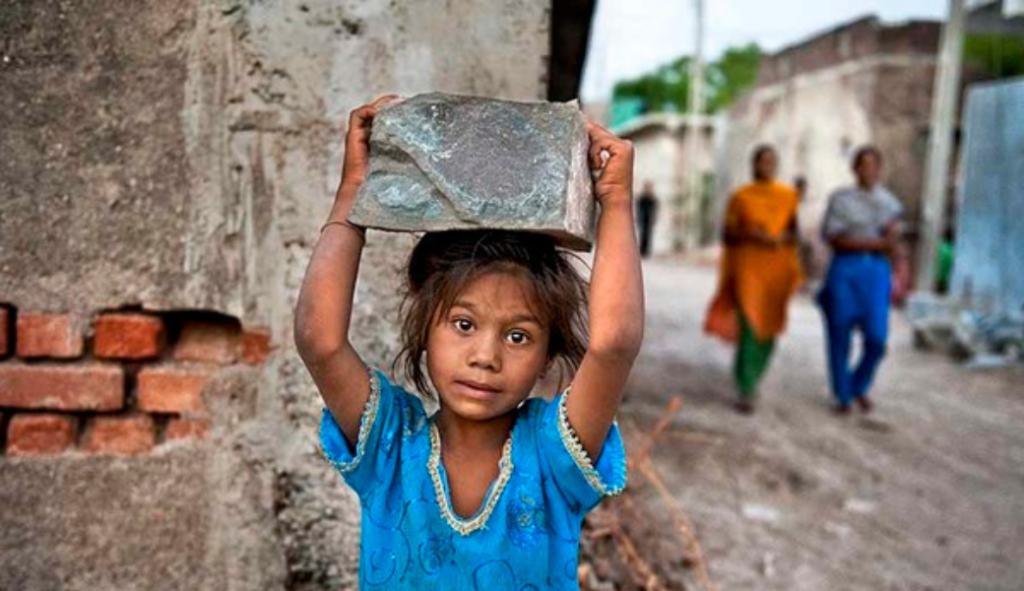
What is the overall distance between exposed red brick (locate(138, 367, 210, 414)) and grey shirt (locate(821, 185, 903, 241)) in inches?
185

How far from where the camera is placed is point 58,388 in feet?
6.41

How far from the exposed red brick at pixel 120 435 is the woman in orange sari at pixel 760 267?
4.16 metres

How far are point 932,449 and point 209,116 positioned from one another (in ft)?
14.3

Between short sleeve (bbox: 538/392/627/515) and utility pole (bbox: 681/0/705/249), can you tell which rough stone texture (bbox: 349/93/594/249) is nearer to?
short sleeve (bbox: 538/392/627/515)

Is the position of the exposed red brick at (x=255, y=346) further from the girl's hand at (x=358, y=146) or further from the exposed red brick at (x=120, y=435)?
the girl's hand at (x=358, y=146)

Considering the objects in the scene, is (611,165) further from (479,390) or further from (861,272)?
(861,272)

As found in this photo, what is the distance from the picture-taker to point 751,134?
18500 millimetres

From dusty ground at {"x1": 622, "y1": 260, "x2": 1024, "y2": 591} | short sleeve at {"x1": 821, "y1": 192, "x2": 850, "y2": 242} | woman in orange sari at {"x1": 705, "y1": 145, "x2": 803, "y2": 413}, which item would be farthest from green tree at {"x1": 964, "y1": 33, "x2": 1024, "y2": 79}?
woman in orange sari at {"x1": 705, "y1": 145, "x2": 803, "y2": 413}

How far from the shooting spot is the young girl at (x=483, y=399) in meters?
1.33

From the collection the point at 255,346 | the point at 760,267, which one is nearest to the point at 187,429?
the point at 255,346

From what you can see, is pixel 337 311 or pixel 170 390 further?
pixel 170 390

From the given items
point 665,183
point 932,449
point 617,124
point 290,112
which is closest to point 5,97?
point 290,112

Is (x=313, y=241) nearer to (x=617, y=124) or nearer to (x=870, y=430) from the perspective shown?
(x=870, y=430)

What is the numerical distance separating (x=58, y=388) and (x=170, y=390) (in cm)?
21
